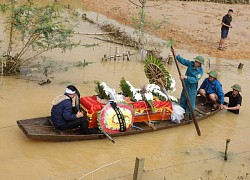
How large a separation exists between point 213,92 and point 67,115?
4.49 meters

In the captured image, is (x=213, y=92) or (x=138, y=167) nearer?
(x=138, y=167)

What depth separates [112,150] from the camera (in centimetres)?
899

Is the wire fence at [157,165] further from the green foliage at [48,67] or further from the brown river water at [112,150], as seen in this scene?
the green foliage at [48,67]

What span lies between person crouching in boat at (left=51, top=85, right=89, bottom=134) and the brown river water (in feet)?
1.49

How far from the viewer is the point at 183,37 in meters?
19.9

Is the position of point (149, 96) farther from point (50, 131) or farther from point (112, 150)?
point (50, 131)

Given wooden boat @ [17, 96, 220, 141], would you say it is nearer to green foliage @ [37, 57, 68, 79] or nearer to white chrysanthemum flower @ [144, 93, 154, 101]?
white chrysanthemum flower @ [144, 93, 154, 101]

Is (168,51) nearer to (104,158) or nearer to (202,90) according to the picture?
(202,90)

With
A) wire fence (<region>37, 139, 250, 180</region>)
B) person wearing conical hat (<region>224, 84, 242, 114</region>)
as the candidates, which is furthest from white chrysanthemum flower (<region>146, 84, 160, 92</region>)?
person wearing conical hat (<region>224, 84, 242, 114</region>)

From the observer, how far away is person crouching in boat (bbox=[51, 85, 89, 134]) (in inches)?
335

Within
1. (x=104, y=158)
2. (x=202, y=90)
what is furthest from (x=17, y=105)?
(x=202, y=90)

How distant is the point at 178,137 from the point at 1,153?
413cm

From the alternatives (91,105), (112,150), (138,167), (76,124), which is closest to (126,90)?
(91,105)

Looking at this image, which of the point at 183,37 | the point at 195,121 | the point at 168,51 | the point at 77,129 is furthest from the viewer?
the point at 183,37
